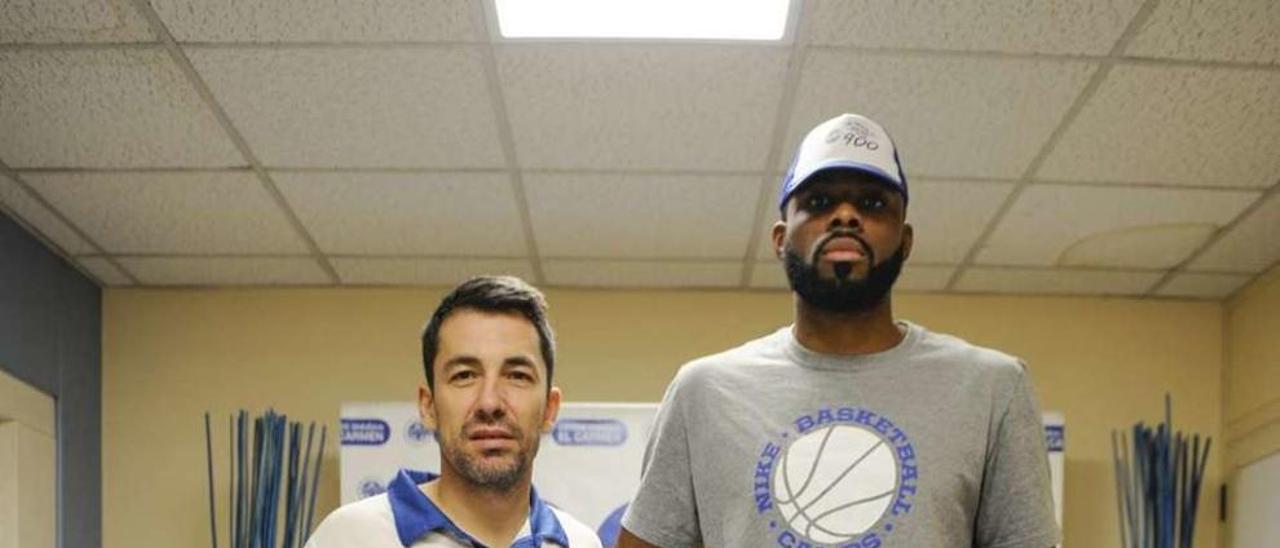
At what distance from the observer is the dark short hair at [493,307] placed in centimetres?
189

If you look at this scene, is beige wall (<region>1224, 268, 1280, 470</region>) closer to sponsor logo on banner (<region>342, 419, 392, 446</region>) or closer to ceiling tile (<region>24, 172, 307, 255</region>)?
sponsor logo on banner (<region>342, 419, 392, 446</region>)

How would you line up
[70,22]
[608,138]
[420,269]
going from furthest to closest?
1. [420,269]
2. [608,138]
3. [70,22]

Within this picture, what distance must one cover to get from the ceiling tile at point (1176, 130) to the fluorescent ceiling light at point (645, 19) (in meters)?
0.76

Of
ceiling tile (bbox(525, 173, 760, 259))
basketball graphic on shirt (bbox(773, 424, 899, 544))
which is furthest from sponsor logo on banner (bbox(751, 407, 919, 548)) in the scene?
ceiling tile (bbox(525, 173, 760, 259))

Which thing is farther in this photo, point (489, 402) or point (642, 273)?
point (642, 273)

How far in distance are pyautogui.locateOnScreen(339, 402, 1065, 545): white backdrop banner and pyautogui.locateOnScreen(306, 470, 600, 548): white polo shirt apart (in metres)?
2.20

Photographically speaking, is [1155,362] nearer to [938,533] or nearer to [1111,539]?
[1111,539]

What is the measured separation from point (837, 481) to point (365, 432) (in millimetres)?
2738

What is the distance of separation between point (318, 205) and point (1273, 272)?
2.83 metres

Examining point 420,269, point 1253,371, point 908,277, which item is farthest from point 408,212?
point 1253,371

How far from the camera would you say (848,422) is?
1590 millimetres

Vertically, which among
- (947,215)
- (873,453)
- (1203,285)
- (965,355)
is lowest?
(873,453)

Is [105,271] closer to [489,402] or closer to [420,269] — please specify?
[420,269]

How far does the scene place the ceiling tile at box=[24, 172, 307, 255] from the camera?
3.53 m
